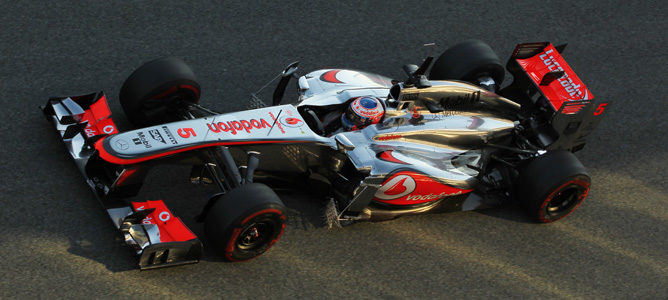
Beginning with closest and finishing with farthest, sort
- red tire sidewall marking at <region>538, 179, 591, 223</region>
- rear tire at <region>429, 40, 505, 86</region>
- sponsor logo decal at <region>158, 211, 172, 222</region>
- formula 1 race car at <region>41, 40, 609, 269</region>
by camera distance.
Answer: sponsor logo decal at <region>158, 211, 172, 222</region>
formula 1 race car at <region>41, 40, 609, 269</region>
red tire sidewall marking at <region>538, 179, 591, 223</region>
rear tire at <region>429, 40, 505, 86</region>

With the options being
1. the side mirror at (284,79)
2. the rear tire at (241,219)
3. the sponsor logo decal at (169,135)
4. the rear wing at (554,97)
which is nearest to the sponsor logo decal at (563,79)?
the rear wing at (554,97)

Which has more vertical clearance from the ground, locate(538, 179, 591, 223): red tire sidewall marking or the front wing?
the front wing

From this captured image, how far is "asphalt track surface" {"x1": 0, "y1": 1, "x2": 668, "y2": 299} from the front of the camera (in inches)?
269

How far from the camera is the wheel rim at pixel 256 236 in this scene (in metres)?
6.68

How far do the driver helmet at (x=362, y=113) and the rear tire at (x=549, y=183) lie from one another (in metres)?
1.51

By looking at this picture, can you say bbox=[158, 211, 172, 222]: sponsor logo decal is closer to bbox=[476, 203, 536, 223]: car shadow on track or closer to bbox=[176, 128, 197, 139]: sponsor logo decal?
bbox=[176, 128, 197, 139]: sponsor logo decal

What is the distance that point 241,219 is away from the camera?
6387mm

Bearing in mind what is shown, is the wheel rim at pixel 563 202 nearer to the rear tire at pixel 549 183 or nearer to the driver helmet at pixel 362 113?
the rear tire at pixel 549 183

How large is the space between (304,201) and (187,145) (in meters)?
1.35

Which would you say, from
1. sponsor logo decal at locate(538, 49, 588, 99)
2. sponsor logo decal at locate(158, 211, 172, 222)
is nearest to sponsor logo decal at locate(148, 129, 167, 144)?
sponsor logo decal at locate(158, 211, 172, 222)

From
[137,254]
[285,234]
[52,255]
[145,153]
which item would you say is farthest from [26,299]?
[285,234]

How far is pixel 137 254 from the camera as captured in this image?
6.39m

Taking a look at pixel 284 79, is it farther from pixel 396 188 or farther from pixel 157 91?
pixel 396 188

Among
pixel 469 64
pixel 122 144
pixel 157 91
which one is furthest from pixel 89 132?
pixel 469 64
